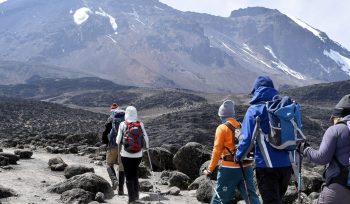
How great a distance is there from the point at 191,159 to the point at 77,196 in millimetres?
5835

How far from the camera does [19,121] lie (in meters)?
67.9

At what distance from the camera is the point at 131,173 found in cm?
927

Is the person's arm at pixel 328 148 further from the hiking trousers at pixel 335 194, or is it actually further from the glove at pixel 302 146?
the glove at pixel 302 146

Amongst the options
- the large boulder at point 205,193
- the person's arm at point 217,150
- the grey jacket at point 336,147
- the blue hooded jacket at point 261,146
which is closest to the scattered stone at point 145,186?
the large boulder at point 205,193

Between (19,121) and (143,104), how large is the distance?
47657 mm

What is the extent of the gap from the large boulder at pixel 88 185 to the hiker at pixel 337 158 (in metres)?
6.24

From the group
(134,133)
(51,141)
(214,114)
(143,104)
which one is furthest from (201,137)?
(143,104)

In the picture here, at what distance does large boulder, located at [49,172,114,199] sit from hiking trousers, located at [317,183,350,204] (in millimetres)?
6210

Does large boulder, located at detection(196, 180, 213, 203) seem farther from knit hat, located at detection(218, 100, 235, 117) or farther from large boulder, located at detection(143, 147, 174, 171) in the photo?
large boulder, located at detection(143, 147, 174, 171)

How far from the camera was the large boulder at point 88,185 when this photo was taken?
10453 mm

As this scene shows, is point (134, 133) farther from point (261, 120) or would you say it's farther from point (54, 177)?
point (54, 177)

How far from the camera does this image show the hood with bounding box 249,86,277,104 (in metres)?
6.27

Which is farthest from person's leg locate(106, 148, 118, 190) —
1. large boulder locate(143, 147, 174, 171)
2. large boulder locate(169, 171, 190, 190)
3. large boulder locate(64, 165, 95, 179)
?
large boulder locate(143, 147, 174, 171)

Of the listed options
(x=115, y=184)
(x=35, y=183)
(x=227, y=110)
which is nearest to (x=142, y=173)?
(x=115, y=184)
